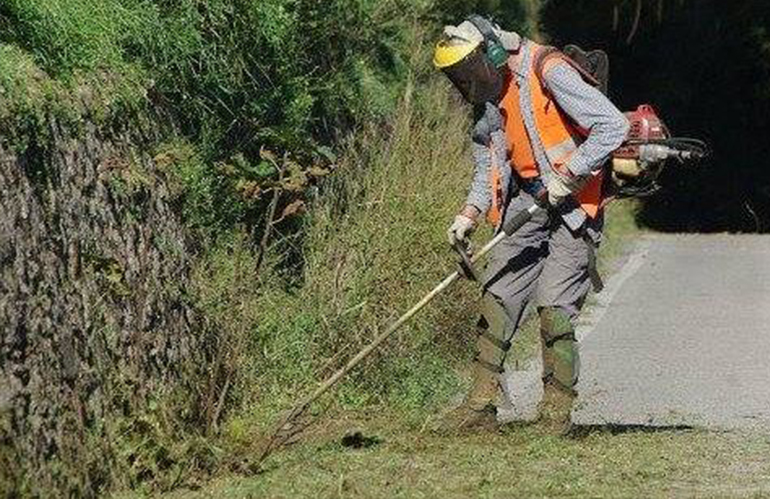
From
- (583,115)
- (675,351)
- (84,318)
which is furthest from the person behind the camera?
(675,351)

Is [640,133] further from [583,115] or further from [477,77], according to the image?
[477,77]

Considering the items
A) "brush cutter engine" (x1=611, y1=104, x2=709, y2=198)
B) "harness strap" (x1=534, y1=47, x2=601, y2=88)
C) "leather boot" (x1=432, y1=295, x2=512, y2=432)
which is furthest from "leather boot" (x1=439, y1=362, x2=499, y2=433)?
"harness strap" (x1=534, y1=47, x2=601, y2=88)

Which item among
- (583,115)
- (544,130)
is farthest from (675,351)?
(583,115)

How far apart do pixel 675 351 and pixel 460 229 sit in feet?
13.3

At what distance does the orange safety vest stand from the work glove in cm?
37

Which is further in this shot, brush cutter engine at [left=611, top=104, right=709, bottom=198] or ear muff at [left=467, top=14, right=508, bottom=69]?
brush cutter engine at [left=611, top=104, right=709, bottom=198]

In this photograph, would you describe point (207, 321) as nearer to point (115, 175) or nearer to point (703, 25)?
point (115, 175)

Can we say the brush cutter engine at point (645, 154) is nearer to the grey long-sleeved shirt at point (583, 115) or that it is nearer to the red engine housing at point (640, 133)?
the red engine housing at point (640, 133)

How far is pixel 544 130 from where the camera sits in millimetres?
8180

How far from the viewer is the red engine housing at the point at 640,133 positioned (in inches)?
325

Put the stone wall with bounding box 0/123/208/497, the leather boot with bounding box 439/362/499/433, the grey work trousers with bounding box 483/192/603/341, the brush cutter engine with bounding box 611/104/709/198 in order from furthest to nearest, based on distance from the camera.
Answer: the leather boot with bounding box 439/362/499/433
the grey work trousers with bounding box 483/192/603/341
the brush cutter engine with bounding box 611/104/709/198
the stone wall with bounding box 0/123/208/497

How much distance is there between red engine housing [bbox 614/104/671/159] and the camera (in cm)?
826

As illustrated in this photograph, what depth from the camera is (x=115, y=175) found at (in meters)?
7.99

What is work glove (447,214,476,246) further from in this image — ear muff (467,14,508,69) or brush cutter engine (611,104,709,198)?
ear muff (467,14,508,69)
